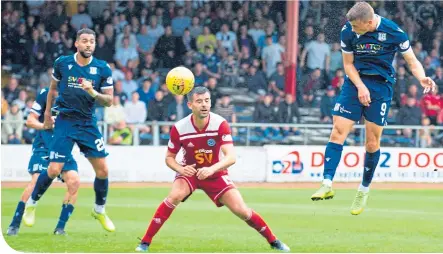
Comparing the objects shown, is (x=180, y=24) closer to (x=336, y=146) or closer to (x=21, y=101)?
(x=21, y=101)

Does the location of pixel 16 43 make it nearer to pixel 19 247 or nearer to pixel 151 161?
pixel 151 161

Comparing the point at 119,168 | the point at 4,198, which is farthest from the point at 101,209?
the point at 119,168

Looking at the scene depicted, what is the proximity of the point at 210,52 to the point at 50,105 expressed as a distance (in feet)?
42.9

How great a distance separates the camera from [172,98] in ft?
77.3

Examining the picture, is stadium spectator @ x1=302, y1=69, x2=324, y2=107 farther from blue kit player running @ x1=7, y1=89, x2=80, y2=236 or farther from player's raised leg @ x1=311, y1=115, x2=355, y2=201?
player's raised leg @ x1=311, y1=115, x2=355, y2=201

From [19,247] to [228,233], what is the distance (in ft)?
9.71

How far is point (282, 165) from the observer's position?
23.3 m

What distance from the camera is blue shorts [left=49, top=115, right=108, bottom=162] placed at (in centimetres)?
1251

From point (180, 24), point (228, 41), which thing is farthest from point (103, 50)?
point (228, 41)

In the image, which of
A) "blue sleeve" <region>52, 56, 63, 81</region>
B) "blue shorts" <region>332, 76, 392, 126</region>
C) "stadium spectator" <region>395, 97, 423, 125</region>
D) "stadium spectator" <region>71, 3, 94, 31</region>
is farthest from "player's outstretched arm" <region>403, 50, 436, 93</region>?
"stadium spectator" <region>71, 3, 94, 31</region>

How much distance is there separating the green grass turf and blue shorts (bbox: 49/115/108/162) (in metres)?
1.00

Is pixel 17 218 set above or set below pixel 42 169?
below

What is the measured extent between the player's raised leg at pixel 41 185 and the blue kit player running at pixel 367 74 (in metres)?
3.22

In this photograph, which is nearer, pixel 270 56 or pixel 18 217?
pixel 18 217
